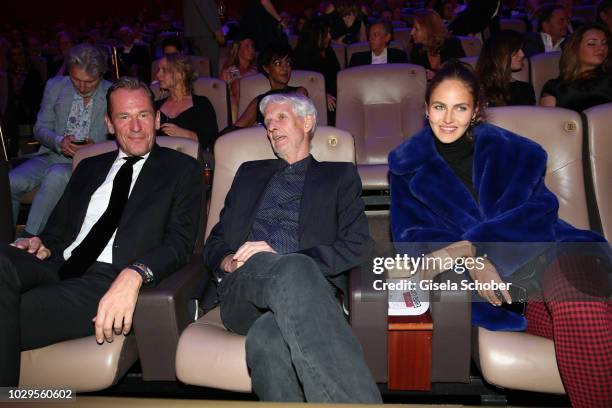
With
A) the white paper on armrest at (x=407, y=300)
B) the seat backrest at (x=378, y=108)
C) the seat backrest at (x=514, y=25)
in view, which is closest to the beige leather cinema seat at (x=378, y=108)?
the seat backrest at (x=378, y=108)

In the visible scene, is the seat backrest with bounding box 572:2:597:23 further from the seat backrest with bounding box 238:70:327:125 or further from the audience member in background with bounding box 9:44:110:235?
the audience member in background with bounding box 9:44:110:235

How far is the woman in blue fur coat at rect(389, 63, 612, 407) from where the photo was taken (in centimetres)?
174

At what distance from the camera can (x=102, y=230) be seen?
2.15 meters

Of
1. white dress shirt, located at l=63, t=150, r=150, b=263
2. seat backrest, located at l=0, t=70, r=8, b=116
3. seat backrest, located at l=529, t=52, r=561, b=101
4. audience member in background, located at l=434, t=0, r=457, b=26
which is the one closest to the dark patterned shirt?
white dress shirt, located at l=63, t=150, r=150, b=263

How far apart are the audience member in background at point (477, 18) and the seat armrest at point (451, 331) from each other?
3.79 metres

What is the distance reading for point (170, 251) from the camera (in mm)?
2014

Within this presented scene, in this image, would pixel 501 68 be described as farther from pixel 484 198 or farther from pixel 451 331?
pixel 451 331

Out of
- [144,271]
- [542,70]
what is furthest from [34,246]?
[542,70]

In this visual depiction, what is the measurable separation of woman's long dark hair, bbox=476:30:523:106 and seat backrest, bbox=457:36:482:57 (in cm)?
177

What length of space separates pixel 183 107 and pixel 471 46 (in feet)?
8.78

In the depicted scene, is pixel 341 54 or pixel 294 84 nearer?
pixel 294 84

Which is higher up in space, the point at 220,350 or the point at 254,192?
the point at 254,192

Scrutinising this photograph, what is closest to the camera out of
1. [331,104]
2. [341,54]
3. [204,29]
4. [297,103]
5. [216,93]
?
[297,103]

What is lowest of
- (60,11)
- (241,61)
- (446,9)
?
(241,61)
